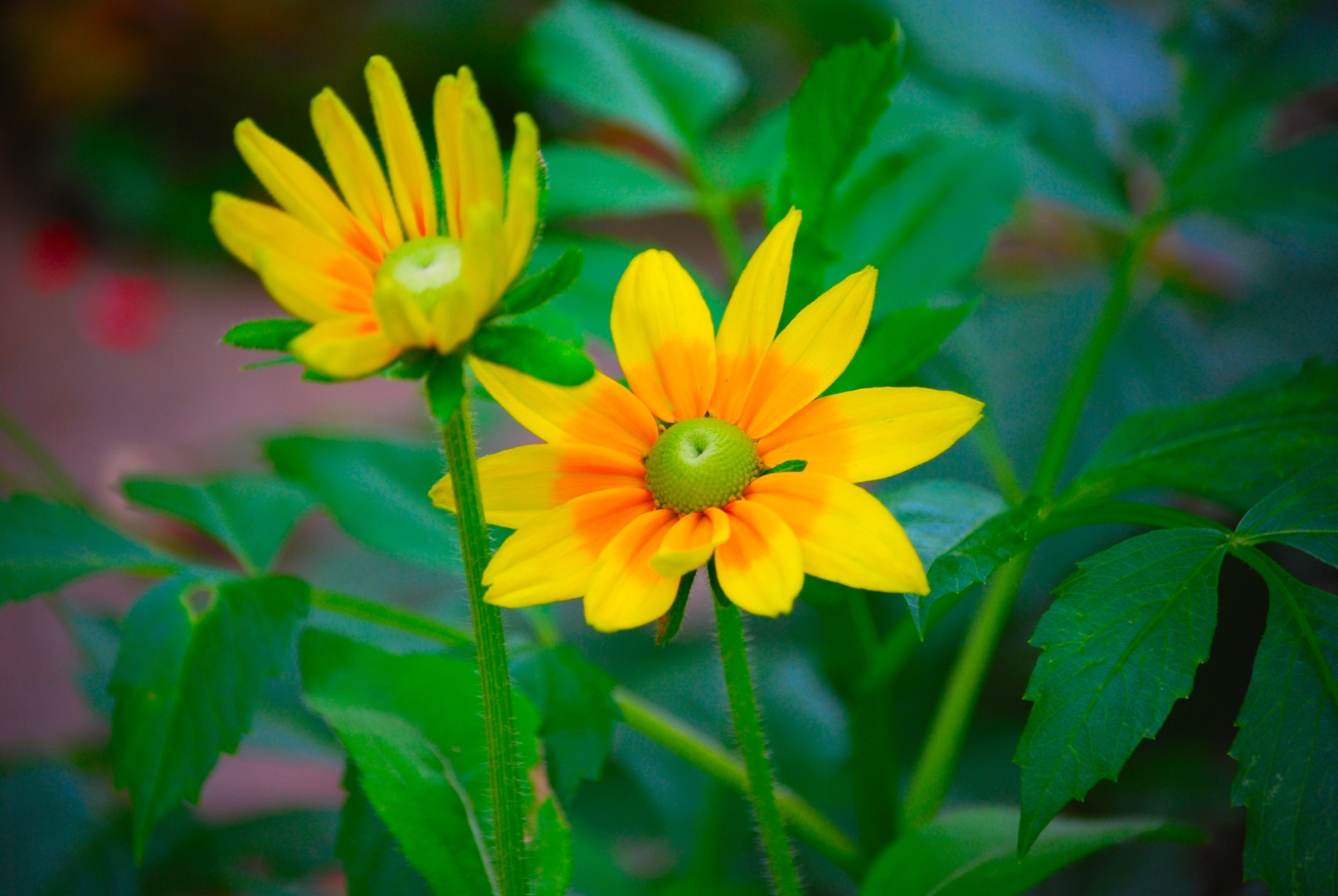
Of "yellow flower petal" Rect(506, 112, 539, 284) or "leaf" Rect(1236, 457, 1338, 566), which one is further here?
"leaf" Rect(1236, 457, 1338, 566)

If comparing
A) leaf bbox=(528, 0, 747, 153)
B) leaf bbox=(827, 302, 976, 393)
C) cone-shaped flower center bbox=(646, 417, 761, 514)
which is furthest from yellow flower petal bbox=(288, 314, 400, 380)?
leaf bbox=(528, 0, 747, 153)

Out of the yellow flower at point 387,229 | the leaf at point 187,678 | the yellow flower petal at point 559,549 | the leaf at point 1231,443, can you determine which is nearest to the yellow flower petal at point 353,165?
the yellow flower at point 387,229

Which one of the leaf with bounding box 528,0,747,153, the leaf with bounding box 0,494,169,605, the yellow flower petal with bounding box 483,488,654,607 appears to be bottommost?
the yellow flower petal with bounding box 483,488,654,607

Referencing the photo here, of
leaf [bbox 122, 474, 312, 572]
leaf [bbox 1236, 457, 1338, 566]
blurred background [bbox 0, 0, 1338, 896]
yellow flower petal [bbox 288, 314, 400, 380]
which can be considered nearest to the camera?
yellow flower petal [bbox 288, 314, 400, 380]

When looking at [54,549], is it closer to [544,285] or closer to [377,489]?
[377,489]

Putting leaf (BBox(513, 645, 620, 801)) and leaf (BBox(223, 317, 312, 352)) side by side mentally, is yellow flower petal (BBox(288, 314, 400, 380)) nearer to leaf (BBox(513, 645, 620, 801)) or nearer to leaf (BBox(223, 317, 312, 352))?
leaf (BBox(223, 317, 312, 352))

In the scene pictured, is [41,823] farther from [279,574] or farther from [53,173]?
[53,173]

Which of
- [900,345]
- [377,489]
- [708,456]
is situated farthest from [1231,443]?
[377,489]
